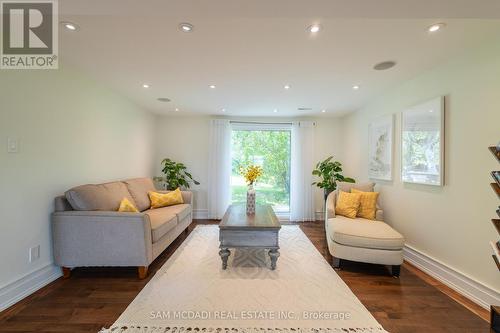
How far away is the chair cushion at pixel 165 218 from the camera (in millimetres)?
2532

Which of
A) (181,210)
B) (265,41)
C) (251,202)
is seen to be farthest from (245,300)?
(265,41)

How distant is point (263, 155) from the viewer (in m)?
5.10

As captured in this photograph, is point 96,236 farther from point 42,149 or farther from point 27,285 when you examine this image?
point 42,149

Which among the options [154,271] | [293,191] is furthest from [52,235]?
[293,191]

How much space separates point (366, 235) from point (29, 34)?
12.2 feet

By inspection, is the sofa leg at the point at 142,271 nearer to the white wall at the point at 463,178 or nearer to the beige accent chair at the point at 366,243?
the beige accent chair at the point at 366,243

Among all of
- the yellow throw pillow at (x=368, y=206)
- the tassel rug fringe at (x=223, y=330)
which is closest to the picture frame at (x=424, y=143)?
the yellow throw pillow at (x=368, y=206)

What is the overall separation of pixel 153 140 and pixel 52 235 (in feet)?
9.36

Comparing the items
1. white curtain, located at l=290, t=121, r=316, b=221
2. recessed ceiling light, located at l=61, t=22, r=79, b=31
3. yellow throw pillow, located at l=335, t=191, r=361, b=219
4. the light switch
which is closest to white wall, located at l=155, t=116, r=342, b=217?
white curtain, located at l=290, t=121, r=316, b=221

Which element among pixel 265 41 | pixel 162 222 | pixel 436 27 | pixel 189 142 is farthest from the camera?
pixel 189 142

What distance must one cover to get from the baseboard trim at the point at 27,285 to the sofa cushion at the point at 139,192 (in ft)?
3.91

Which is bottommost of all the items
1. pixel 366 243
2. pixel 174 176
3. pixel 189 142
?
pixel 366 243

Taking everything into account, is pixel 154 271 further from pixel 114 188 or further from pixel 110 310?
pixel 114 188

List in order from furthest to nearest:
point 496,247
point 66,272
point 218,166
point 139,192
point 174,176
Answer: point 218,166
point 174,176
point 139,192
point 66,272
point 496,247
